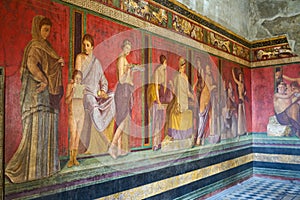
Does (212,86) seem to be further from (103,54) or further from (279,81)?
(103,54)

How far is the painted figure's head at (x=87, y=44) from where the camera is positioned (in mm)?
4207

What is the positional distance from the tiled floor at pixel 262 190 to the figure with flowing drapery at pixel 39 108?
15.2ft

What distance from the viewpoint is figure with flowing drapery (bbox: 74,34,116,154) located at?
4.20 metres

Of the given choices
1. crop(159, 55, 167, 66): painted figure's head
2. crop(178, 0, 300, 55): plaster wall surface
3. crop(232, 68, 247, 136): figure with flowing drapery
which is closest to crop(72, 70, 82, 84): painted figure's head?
crop(159, 55, 167, 66): painted figure's head

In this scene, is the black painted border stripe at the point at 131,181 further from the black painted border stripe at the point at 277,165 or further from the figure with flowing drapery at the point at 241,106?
the black painted border stripe at the point at 277,165

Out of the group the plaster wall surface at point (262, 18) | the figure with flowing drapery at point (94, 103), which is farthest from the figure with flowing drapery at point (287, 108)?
the figure with flowing drapery at point (94, 103)

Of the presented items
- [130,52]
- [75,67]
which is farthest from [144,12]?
[75,67]

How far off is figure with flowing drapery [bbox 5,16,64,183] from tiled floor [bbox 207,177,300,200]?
463cm

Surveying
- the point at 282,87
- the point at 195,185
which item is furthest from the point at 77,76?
the point at 282,87

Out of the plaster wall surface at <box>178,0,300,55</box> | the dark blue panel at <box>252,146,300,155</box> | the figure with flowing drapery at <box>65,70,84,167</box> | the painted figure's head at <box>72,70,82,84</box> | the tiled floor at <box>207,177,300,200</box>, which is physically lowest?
the tiled floor at <box>207,177,300,200</box>

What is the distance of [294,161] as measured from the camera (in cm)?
880

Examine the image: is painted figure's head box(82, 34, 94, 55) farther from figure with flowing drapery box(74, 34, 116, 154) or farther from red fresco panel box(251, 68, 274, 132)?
red fresco panel box(251, 68, 274, 132)

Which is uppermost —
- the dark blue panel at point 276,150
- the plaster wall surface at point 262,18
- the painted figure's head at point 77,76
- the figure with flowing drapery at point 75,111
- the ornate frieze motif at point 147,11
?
the plaster wall surface at point 262,18

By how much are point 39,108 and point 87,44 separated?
1.16 metres
